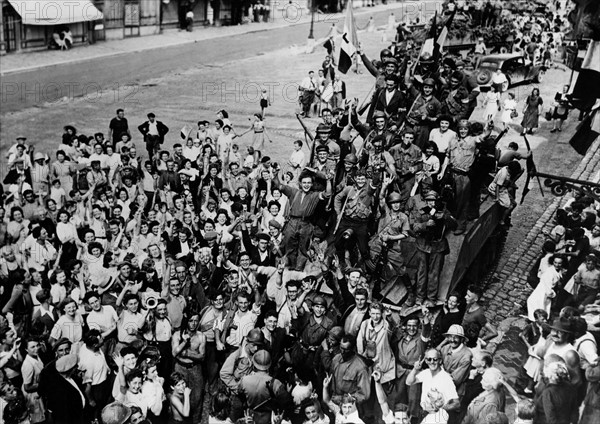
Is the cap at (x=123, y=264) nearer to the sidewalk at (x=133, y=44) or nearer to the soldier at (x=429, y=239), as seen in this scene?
the soldier at (x=429, y=239)

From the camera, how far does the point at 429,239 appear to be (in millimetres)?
9586

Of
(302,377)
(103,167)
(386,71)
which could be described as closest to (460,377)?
(302,377)

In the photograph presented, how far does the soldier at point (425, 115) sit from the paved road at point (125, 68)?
1624 centimetres

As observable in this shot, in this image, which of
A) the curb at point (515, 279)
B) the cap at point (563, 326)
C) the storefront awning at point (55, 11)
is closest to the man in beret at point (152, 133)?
the curb at point (515, 279)

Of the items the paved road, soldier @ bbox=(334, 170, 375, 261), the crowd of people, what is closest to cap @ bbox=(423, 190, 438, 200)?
the crowd of people

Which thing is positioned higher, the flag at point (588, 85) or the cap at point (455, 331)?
the flag at point (588, 85)

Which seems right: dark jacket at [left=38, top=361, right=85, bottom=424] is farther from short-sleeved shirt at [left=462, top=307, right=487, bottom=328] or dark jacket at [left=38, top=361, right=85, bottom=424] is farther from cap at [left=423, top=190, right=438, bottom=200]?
cap at [left=423, top=190, right=438, bottom=200]

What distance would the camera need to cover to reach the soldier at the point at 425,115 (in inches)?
482

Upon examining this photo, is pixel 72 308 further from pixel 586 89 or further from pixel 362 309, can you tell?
pixel 586 89

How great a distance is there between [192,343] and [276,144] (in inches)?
517

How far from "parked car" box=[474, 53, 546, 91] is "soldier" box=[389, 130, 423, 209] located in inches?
607

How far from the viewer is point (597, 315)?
796cm

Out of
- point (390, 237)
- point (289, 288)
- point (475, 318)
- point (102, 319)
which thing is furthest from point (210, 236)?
point (475, 318)

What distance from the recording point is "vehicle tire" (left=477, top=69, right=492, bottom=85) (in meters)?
25.5
